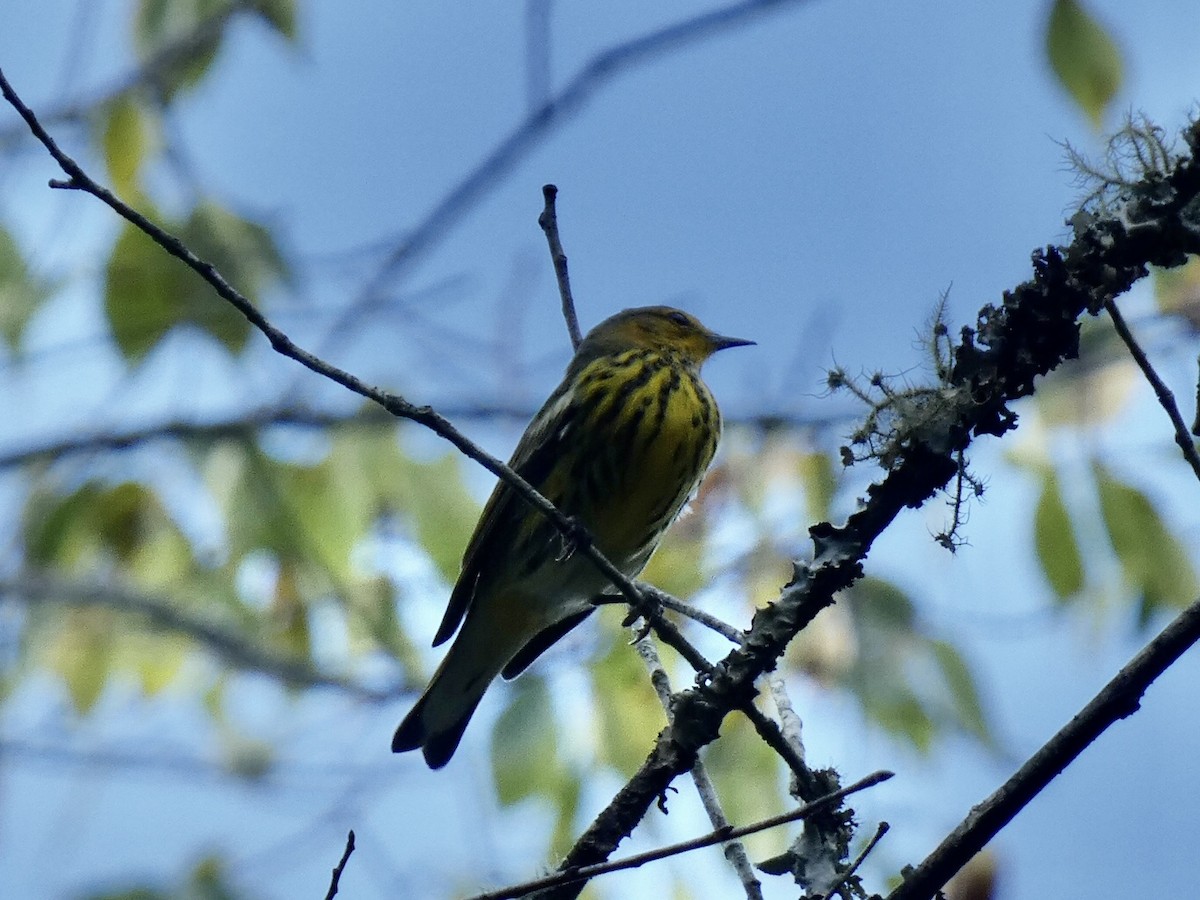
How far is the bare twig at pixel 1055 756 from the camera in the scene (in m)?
1.80

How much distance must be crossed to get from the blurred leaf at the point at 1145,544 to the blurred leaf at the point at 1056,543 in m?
0.12

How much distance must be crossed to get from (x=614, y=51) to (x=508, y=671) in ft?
6.76

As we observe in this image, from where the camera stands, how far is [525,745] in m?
4.48

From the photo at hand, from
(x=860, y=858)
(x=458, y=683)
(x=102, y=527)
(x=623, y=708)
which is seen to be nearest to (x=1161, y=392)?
(x=860, y=858)

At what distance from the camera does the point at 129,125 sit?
5.93 m

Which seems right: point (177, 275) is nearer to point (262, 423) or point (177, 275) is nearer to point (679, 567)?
point (262, 423)

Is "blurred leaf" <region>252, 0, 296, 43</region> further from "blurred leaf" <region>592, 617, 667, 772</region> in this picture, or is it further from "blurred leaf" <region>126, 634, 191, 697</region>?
"blurred leaf" <region>126, 634, 191, 697</region>

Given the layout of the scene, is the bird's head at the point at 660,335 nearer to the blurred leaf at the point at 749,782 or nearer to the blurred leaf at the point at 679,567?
the blurred leaf at the point at 679,567

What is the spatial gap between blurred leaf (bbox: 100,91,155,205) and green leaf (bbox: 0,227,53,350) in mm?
503

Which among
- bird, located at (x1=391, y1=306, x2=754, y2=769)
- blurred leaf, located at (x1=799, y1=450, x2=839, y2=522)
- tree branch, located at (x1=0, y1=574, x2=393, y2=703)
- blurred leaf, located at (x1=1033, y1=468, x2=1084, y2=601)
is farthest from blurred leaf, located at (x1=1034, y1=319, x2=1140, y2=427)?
tree branch, located at (x1=0, y1=574, x2=393, y2=703)

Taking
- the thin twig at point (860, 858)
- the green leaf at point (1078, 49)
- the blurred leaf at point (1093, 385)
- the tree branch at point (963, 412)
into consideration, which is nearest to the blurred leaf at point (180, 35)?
the green leaf at point (1078, 49)

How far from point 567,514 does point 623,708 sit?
0.64 metres

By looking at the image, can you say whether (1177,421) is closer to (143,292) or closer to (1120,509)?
(1120,509)

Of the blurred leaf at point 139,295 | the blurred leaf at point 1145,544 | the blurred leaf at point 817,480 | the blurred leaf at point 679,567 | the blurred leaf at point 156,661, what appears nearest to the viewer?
the blurred leaf at point 1145,544
